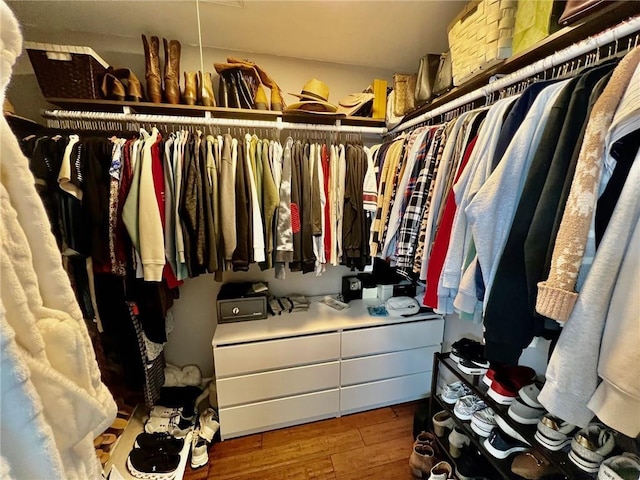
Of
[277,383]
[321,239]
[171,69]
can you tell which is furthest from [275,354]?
[171,69]

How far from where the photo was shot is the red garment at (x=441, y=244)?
891mm

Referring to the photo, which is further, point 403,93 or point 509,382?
point 403,93

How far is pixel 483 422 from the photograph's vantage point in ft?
3.69

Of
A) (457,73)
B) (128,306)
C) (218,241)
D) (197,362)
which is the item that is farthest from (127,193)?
(457,73)

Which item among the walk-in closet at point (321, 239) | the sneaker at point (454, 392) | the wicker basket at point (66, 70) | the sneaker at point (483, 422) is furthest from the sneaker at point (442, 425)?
the wicker basket at point (66, 70)

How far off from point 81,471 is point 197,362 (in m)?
1.63

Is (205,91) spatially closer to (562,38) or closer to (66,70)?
(66,70)

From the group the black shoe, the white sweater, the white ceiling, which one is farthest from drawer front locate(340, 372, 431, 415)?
the white ceiling

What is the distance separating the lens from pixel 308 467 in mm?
1410

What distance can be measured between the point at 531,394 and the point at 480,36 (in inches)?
53.3

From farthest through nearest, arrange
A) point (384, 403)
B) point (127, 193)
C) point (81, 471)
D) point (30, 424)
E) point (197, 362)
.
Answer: point (197, 362) < point (384, 403) < point (127, 193) < point (81, 471) < point (30, 424)

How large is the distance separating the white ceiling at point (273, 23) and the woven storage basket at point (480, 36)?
33 centimetres

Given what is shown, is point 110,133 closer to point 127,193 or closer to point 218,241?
point 127,193

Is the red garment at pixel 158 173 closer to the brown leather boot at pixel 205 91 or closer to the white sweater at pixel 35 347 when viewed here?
the brown leather boot at pixel 205 91
